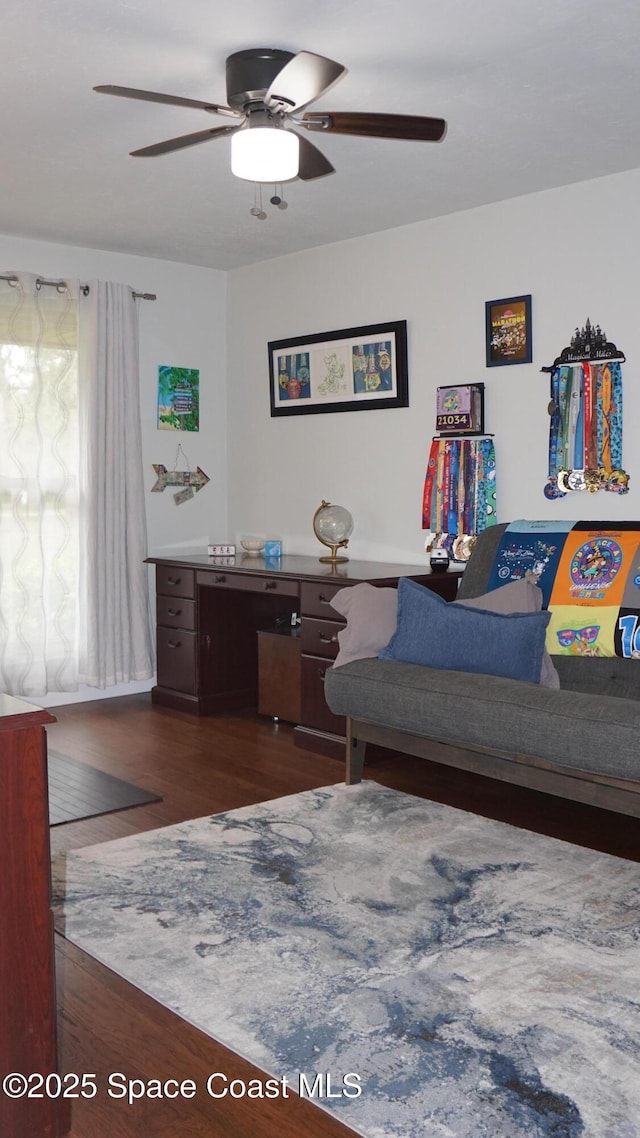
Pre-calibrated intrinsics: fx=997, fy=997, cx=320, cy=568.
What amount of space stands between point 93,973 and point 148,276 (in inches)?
158

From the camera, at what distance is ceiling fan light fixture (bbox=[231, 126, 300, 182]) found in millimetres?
2777

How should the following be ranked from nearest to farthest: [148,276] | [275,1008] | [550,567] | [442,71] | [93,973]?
[275,1008] → [93,973] → [442,71] → [550,567] → [148,276]

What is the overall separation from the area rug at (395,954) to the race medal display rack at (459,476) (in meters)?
1.42

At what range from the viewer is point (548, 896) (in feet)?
8.82

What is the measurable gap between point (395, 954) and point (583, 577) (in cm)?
167

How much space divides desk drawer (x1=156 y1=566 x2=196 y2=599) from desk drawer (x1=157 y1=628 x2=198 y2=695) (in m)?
→ 0.20

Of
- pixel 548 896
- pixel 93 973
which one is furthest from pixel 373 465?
pixel 93 973

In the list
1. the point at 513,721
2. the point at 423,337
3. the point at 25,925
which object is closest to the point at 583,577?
the point at 513,721

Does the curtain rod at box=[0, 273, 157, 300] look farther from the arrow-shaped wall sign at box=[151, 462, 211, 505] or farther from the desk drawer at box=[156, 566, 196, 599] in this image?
the desk drawer at box=[156, 566, 196, 599]

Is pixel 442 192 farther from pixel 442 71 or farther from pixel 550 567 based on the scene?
pixel 550 567

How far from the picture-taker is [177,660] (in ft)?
16.6

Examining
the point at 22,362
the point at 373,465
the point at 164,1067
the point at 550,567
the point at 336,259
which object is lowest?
the point at 164,1067

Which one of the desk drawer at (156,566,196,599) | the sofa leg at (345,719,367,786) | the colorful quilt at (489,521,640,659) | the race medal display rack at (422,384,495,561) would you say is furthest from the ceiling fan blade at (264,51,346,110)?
the desk drawer at (156,566,196,599)

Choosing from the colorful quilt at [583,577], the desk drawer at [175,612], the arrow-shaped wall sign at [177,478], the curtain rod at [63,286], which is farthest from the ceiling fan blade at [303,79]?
the arrow-shaped wall sign at [177,478]
